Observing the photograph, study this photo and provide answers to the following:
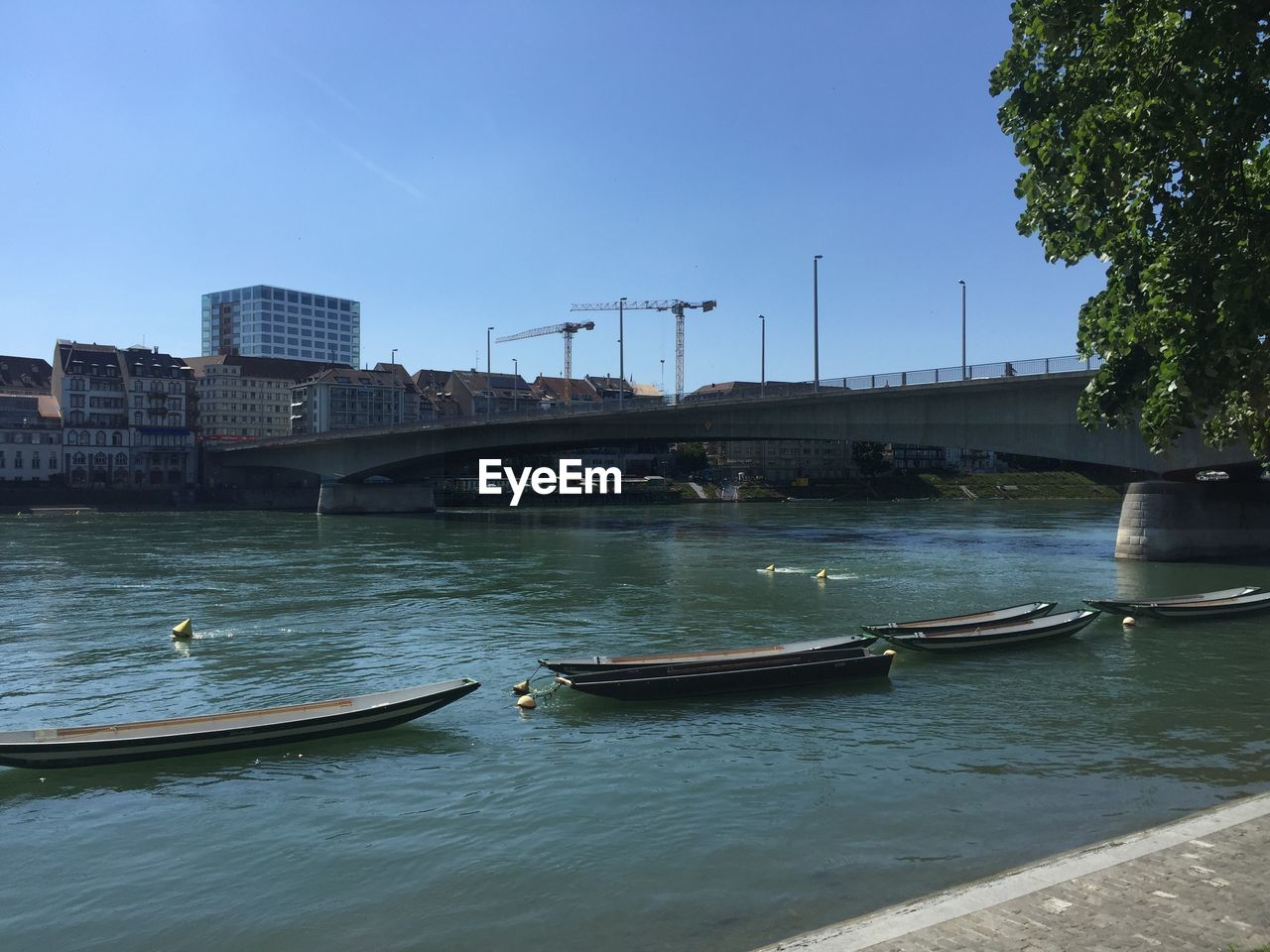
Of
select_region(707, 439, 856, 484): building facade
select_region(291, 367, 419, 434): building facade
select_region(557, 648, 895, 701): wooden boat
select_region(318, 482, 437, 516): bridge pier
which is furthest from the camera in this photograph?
select_region(291, 367, 419, 434): building facade

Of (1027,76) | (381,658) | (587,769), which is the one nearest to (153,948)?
(587,769)

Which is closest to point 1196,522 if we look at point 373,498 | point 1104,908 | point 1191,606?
point 1191,606

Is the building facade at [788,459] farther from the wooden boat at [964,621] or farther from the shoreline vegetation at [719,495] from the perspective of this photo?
the wooden boat at [964,621]

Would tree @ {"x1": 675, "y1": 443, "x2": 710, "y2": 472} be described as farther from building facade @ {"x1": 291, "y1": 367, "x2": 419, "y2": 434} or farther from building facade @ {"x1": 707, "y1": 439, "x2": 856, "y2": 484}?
building facade @ {"x1": 291, "y1": 367, "x2": 419, "y2": 434}

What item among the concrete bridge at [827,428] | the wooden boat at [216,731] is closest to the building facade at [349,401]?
the concrete bridge at [827,428]

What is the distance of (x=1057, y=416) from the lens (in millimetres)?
52344

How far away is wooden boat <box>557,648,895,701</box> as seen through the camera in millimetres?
20641

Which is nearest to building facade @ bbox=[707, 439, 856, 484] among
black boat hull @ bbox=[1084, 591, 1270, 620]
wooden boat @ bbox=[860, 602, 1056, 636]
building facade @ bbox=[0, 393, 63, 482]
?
building facade @ bbox=[0, 393, 63, 482]

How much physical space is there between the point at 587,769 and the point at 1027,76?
11651 mm

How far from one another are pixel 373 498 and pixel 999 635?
8347cm

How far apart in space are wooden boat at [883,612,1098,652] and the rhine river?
20.8 inches

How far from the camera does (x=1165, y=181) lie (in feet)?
34.6

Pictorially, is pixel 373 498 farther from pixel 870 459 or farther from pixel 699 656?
pixel 699 656

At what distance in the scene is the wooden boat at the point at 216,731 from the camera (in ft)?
52.9
